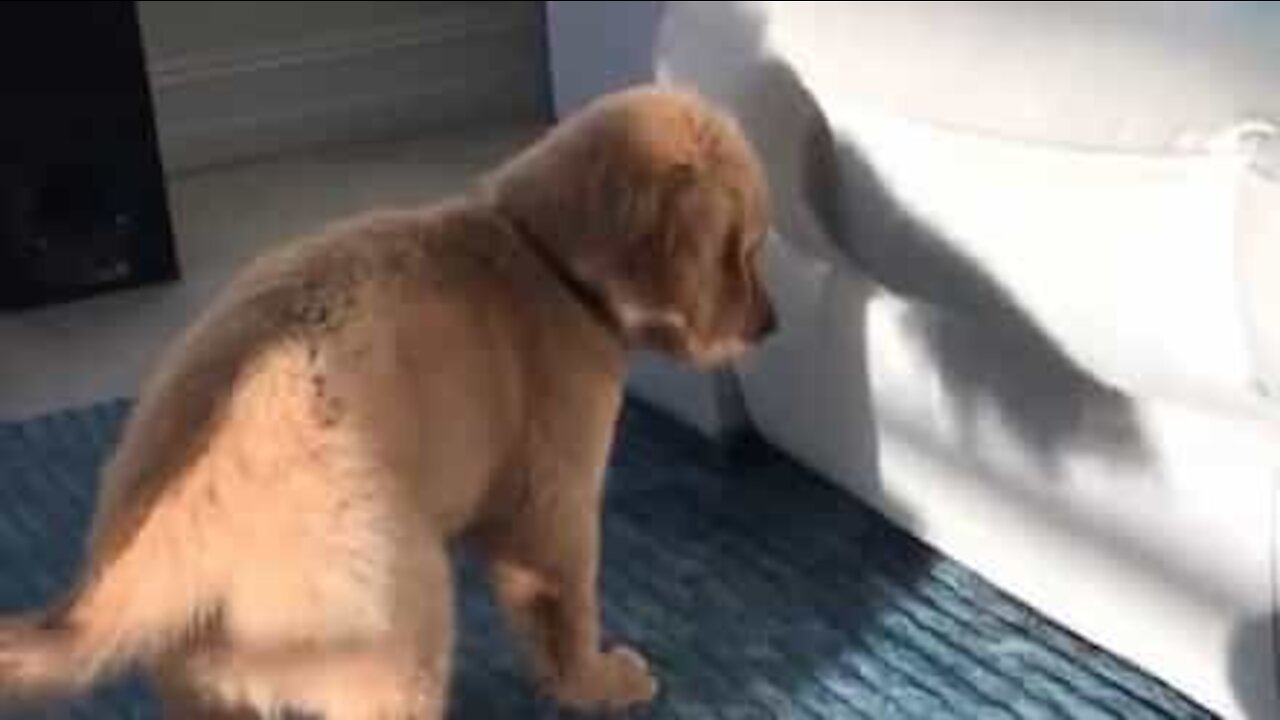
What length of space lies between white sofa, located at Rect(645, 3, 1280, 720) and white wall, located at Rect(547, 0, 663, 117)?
0.77ft

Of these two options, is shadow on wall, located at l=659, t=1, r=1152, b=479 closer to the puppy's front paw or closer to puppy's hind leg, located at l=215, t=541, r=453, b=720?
the puppy's front paw

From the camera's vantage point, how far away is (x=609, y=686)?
1.73 metres

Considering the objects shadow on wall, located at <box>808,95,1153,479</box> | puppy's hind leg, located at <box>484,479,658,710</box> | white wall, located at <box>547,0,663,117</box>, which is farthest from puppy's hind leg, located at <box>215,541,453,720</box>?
white wall, located at <box>547,0,663,117</box>

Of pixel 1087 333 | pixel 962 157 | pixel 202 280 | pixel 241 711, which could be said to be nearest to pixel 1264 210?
pixel 1087 333

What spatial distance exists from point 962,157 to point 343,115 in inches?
69.9

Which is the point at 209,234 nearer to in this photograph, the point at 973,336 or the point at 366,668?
the point at 973,336

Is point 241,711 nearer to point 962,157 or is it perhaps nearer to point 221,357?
point 221,357

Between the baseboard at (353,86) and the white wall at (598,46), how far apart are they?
78 centimetres

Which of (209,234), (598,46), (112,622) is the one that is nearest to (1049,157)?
(112,622)

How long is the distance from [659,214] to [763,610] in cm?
48

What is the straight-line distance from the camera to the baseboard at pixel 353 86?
3.22 m

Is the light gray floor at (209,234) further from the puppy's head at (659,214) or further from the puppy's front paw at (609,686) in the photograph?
the puppy's head at (659,214)

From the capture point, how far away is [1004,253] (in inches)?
65.2

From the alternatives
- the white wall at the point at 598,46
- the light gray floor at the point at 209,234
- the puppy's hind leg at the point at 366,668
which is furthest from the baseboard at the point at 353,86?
the puppy's hind leg at the point at 366,668
